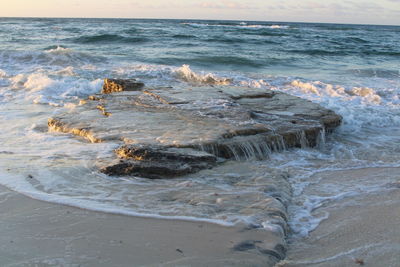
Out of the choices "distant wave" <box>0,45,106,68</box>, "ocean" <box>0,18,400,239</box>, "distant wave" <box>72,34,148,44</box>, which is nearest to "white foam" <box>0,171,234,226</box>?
"ocean" <box>0,18,400,239</box>

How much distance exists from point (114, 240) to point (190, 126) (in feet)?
7.27

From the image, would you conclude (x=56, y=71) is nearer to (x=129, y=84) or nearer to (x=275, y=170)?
(x=129, y=84)

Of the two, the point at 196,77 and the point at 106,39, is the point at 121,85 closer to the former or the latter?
the point at 196,77

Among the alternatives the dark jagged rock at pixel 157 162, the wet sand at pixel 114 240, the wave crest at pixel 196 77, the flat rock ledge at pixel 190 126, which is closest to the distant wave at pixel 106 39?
the wave crest at pixel 196 77

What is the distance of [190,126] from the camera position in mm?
4699

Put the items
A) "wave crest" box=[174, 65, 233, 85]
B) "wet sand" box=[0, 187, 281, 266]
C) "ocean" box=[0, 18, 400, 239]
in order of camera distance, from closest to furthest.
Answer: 1. "wet sand" box=[0, 187, 281, 266]
2. "ocean" box=[0, 18, 400, 239]
3. "wave crest" box=[174, 65, 233, 85]

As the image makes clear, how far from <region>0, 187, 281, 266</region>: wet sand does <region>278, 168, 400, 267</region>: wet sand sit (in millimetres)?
235

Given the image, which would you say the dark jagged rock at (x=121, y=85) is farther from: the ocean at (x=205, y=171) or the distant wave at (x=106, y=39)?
the distant wave at (x=106, y=39)

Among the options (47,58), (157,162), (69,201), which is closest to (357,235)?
(157,162)

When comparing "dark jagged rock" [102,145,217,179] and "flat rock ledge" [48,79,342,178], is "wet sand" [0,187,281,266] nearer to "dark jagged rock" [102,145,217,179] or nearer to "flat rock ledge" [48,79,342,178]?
"dark jagged rock" [102,145,217,179]

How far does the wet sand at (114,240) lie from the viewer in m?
2.43

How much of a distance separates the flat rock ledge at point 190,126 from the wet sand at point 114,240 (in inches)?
34.4

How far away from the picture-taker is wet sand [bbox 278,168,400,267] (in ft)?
8.24

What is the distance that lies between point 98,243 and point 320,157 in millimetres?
2929
